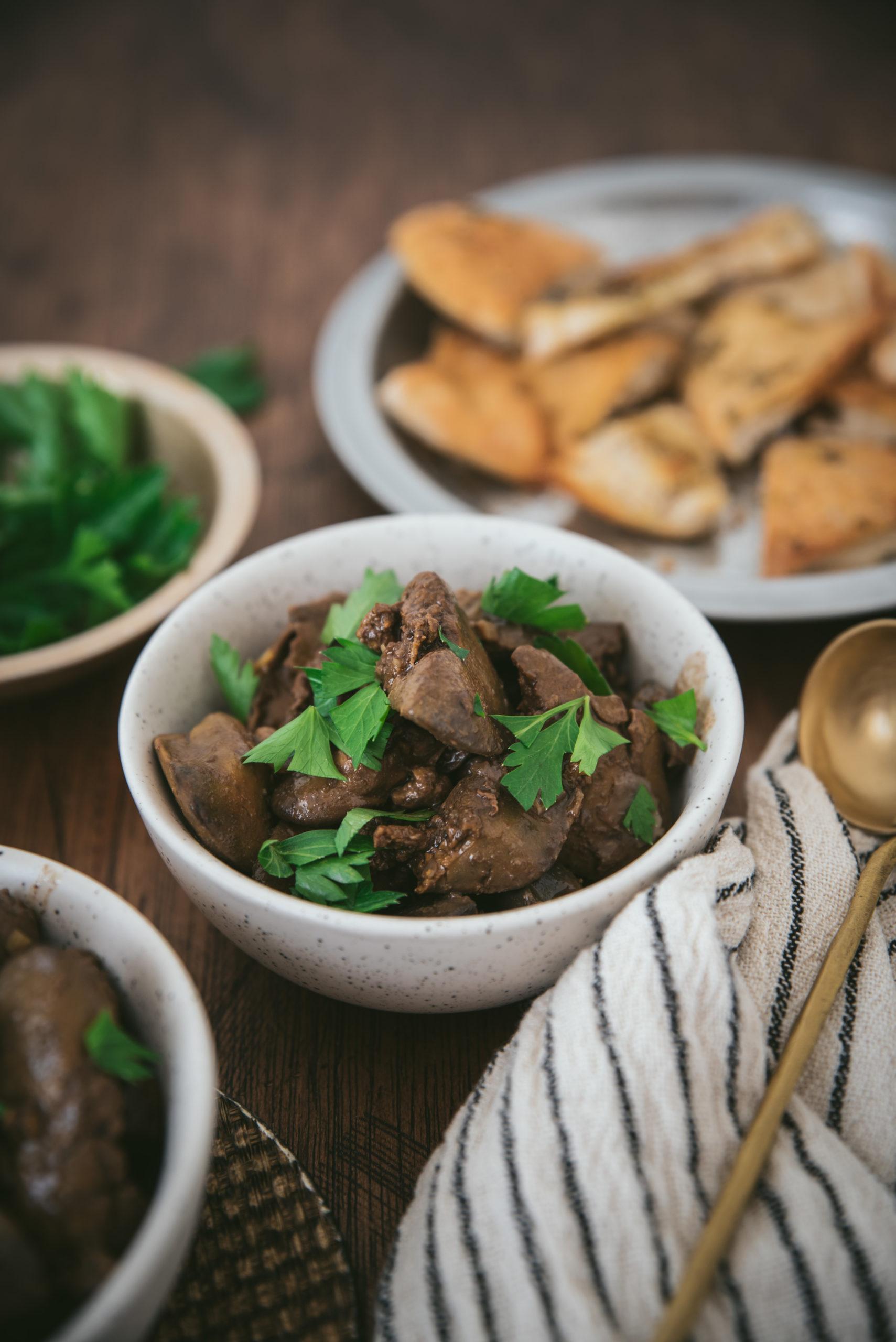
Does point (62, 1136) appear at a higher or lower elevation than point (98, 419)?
lower

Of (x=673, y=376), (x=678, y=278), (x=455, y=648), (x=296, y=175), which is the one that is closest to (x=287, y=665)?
(x=455, y=648)

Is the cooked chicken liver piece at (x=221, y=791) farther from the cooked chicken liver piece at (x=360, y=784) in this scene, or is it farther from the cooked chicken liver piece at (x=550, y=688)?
the cooked chicken liver piece at (x=550, y=688)

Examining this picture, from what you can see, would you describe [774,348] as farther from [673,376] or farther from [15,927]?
[15,927]

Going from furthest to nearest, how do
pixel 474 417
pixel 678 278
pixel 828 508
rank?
pixel 678 278, pixel 474 417, pixel 828 508

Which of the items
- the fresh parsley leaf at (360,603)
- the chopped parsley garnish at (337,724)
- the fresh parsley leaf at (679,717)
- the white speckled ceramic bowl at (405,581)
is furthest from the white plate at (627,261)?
the chopped parsley garnish at (337,724)

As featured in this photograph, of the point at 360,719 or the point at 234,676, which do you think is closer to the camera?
the point at 360,719

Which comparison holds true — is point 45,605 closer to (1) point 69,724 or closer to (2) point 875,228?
(1) point 69,724
